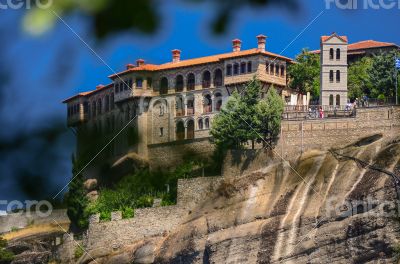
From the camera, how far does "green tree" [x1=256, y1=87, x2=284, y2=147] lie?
57.7m

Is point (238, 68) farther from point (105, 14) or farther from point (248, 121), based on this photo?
point (105, 14)

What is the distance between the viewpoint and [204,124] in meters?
65.8

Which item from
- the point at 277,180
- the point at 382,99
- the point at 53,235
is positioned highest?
the point at 382,99

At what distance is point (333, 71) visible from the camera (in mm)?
65000

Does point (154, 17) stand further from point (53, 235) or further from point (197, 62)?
point (197, 62)

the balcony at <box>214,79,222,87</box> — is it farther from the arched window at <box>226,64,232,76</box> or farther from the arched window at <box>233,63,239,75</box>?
→ the arched window at <box>233,63,239,75</box>

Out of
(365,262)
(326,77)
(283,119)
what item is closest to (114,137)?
(365,262)

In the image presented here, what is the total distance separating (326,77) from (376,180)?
730 inches

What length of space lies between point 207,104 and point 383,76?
1145cm

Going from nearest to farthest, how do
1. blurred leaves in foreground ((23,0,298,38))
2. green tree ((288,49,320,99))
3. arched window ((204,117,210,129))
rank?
blurred leaves in foreground ((23,0,298,38)) → arched window ((204,117,210,129)) → green tree ((288,49,320,99))

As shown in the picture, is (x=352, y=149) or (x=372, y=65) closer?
(x=352, y=149)

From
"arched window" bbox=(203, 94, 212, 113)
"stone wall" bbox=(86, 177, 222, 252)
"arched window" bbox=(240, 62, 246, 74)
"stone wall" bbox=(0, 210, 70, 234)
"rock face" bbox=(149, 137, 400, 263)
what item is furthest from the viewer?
"arched window" bbox=(203, 94, 212, 113)

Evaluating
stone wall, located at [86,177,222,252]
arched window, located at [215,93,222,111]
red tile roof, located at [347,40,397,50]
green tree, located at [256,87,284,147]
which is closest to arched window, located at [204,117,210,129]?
arched window, located at [215,93,222,111]

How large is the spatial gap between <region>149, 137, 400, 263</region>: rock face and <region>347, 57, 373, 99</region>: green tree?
13.3 m
